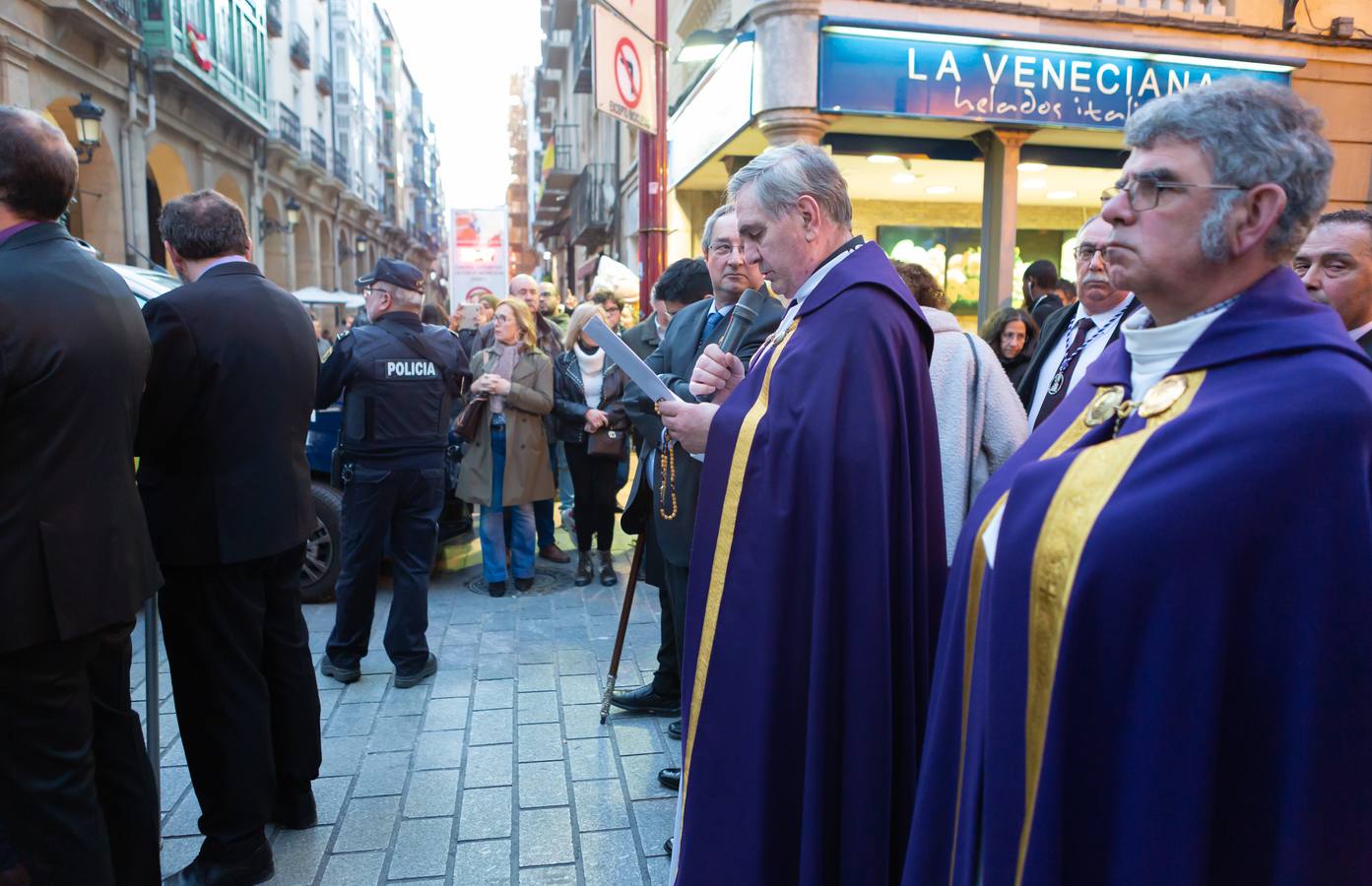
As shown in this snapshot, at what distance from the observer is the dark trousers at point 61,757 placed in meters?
2.21

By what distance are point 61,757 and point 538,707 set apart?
2248mm

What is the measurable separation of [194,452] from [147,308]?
0.44 metres

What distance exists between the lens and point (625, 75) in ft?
22.1

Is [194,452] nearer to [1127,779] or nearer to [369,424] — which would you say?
[369,424]

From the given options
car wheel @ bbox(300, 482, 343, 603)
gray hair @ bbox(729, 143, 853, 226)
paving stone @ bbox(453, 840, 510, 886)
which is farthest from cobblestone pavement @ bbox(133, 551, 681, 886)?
gray hair @ bbox(729, 143, 853, 226)

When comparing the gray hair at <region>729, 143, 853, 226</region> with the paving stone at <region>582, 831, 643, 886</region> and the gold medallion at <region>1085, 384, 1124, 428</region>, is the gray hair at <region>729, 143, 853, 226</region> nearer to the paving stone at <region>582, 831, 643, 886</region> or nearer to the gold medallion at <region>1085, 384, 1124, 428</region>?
the gold medallion at <region>1085, 384, 1124, 428</region>

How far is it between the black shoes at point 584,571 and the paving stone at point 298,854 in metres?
3.21

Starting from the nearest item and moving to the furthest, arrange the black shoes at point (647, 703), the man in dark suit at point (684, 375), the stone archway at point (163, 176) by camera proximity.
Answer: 1. the man in dark suit at point (684, 375)
2. the black shoes at point (647, 703)
3. the stone archway at point (163, 176)

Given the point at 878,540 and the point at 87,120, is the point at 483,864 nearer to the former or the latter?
the point at 878,540

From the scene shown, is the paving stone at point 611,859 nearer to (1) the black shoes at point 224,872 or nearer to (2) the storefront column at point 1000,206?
(1) the black shoes at point 224,872

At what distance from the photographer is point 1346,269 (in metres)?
2.84

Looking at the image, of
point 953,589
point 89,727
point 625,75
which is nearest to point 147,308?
point 89,727

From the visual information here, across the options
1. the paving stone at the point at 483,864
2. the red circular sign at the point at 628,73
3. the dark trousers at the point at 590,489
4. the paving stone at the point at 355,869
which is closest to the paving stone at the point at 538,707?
the paving stone at the point at 483,864

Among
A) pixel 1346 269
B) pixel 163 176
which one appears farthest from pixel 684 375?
pixel 163 176
